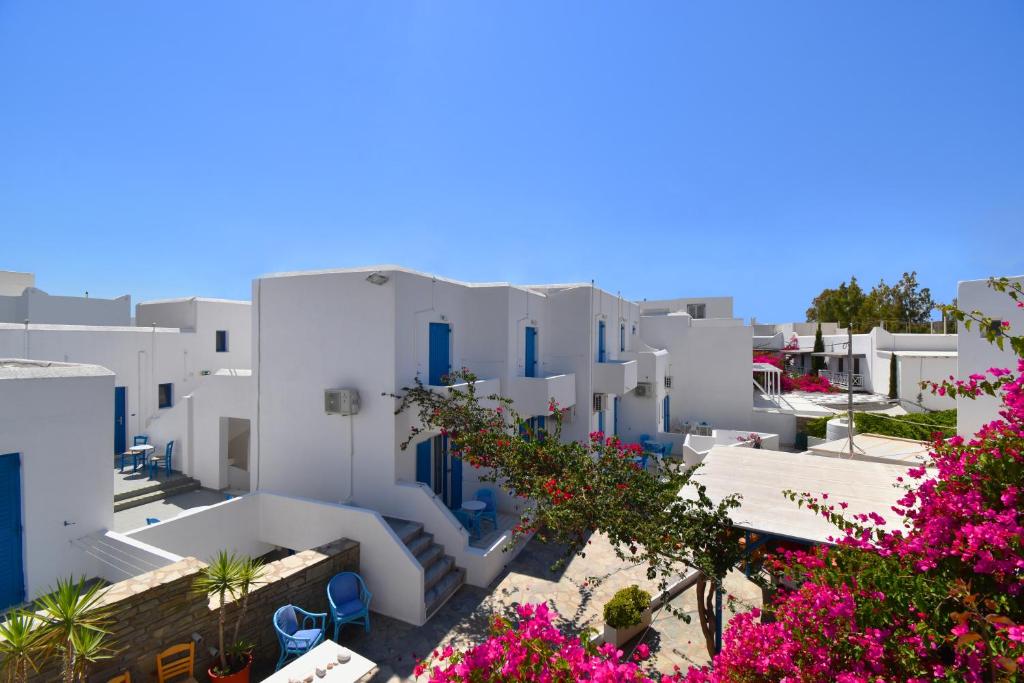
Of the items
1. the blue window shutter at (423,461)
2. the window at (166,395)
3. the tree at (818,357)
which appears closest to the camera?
the blue window shutter at (423,461)

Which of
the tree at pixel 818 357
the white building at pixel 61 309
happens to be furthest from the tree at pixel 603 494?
the tree at pixel 818 357

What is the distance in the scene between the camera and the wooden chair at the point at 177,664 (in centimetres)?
658

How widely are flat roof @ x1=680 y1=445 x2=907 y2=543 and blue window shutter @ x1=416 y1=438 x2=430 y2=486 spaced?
21.9 ft

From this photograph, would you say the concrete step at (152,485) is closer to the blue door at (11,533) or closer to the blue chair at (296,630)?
the blue door at (11,533)

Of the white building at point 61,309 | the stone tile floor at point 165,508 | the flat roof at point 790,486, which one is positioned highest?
the white building at point 61,309

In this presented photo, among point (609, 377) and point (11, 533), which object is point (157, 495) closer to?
point (11, 533)

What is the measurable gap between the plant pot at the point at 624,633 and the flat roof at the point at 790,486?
2871 millimetres

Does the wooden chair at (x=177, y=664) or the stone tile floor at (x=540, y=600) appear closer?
the wooden chair at (x=177, y=664)

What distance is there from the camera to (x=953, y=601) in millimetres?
3168

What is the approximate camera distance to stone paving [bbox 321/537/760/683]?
8.15m

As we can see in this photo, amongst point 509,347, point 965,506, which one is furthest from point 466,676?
point 509,347

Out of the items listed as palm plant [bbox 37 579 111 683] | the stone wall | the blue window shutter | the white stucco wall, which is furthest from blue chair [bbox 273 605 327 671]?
the white stucco wall

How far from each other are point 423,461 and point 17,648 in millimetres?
7674

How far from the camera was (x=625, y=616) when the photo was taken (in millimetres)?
8266
